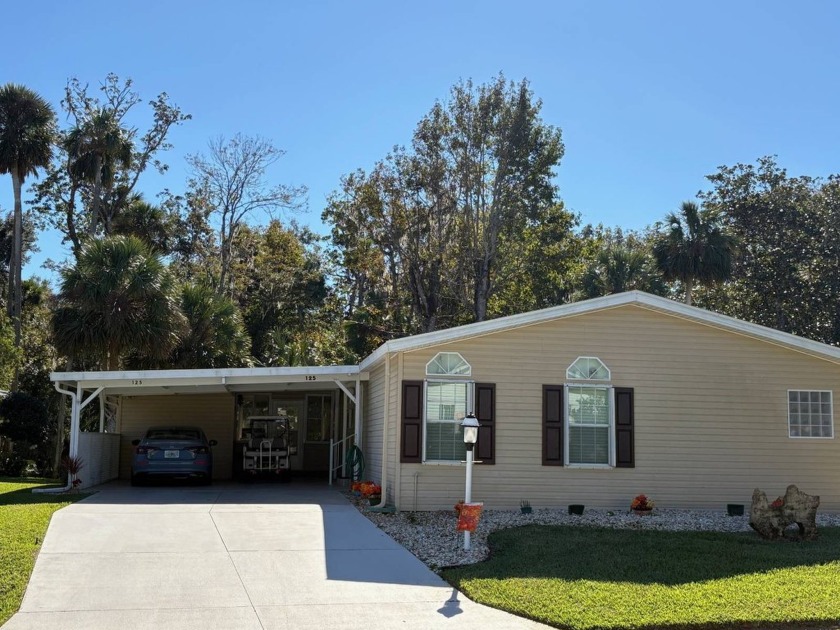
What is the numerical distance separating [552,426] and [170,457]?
25.9ft

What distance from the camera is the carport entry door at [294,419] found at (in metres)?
22.5

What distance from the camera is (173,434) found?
1714cm

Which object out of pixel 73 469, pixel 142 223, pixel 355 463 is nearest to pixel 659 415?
pixel 355 463

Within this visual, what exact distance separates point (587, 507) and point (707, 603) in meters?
6.28

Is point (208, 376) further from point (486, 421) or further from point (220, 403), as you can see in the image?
point (220, 403)

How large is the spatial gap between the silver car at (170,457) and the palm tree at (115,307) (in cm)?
362

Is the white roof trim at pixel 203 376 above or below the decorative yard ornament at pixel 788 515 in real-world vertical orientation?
above

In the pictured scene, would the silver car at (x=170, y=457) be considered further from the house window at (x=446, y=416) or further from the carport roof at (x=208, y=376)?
the house window at (x=446, y=416)

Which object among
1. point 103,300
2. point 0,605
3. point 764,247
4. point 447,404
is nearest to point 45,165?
point 103,300

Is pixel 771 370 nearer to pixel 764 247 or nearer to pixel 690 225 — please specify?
pixel 690 225

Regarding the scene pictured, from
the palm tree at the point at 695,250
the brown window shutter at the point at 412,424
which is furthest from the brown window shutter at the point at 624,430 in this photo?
the palm tree at the point at 695,250

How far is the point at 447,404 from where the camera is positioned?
1335cm

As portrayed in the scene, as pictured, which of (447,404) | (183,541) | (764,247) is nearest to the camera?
(183,541)

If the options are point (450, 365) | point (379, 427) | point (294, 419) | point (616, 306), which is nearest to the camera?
point (450, 365)
